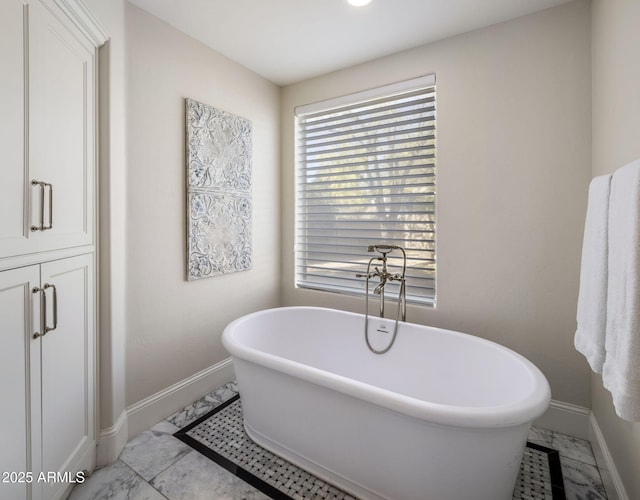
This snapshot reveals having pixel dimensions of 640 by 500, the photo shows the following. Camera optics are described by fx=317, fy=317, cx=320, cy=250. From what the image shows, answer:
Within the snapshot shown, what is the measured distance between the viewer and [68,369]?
4.66 feet

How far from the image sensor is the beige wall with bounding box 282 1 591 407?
6.02 feet

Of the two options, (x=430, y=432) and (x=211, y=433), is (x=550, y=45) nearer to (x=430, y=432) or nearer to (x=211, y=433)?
(x=430, y=432)

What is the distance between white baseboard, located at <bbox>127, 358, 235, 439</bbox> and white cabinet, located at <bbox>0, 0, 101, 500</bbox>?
0.93 feet

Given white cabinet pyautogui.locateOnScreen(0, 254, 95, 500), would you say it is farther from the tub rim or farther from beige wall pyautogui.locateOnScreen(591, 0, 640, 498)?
beige wall pyautogui.locateOnScreen(591, 0, 640, 498)

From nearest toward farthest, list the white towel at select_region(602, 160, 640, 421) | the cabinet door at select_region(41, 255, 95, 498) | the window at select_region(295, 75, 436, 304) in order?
the white towel at select_region(602, 160, 640, 421) → the cabinet door at select_region(41, 255, 95, 498) → the window at select_region(295, 75, 436, 304)

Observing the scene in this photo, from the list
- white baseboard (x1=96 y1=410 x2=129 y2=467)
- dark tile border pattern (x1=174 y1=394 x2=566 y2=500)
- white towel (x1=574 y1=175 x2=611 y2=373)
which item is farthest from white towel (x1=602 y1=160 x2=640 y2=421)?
white baseboard (x1=96 y1=410 x2=129 y2=467)

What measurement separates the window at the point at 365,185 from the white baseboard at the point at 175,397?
1002 millimetres

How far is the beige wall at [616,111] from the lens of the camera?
1.26m

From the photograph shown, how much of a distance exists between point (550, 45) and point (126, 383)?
319 centimetres

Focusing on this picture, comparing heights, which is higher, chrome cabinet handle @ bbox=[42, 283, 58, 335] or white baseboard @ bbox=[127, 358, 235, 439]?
chrome cabinet handle @ bbox=[42, 283, 58, 335]

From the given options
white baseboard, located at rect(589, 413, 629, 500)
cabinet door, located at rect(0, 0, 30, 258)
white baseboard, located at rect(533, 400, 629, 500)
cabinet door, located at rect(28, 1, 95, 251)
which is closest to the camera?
cabinet door, located at rect(0, 0, 30, 258)

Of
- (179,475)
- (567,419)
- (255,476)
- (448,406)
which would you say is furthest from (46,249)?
(567,419)

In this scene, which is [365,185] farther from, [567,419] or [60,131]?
[567,419]

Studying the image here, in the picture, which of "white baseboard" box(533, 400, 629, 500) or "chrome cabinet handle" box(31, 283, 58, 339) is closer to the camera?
"chrome cabinet handle" box(31, 283, 58, 339)
